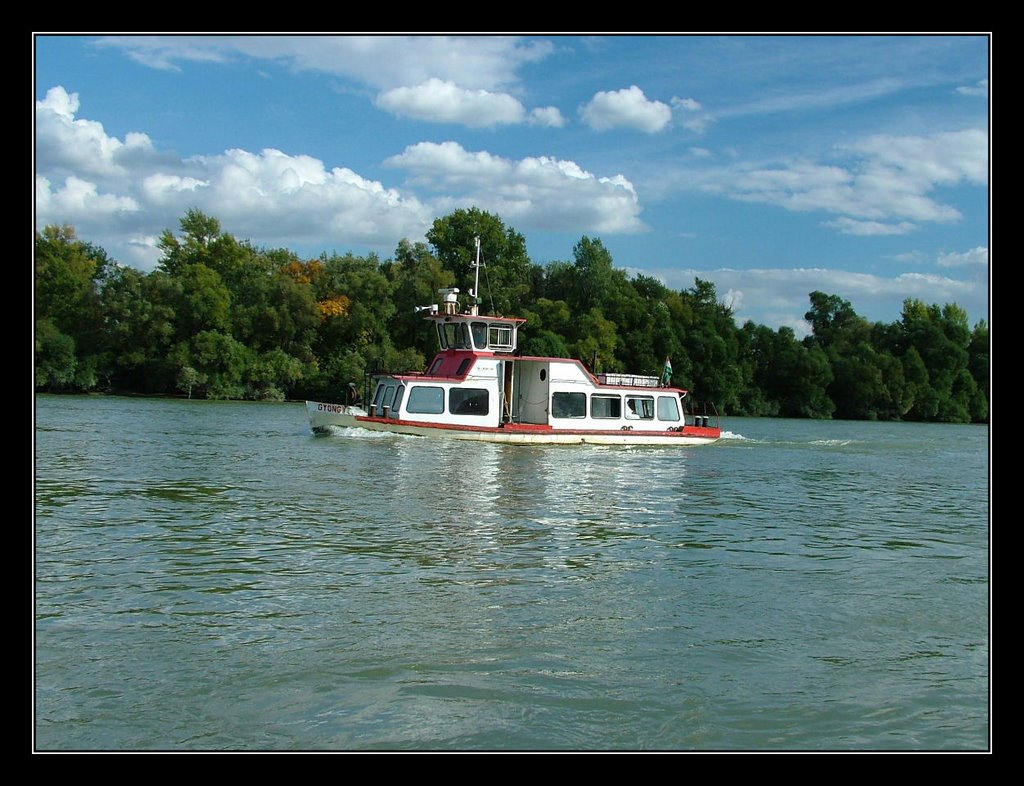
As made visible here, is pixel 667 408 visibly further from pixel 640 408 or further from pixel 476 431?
pixel 476 431

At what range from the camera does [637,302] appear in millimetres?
86688

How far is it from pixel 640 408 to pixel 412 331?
45.4m

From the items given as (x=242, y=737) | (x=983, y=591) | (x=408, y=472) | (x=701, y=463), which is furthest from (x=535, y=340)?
(x=242, y=737)

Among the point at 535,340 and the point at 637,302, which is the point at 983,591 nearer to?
the point at 535,340

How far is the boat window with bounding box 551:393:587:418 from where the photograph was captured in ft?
115

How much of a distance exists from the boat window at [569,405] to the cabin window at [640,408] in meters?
1.97

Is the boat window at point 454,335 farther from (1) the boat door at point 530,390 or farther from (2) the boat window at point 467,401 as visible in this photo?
(1) the boat door at point 530,390

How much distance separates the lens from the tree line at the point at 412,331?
240 feet

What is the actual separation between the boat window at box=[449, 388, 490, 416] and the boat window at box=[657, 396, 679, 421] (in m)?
7.59

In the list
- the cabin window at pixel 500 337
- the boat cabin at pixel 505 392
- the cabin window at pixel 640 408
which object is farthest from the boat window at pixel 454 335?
the cabin window at pixel 640 408

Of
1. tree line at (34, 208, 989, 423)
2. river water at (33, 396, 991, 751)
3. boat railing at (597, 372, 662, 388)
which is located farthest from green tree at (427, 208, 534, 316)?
river water at (33, 396, 991, 751)

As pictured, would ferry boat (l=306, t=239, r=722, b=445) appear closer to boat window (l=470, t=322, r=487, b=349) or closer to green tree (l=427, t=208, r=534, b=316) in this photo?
boat window (l=470, t=322, r=487, b=349)
